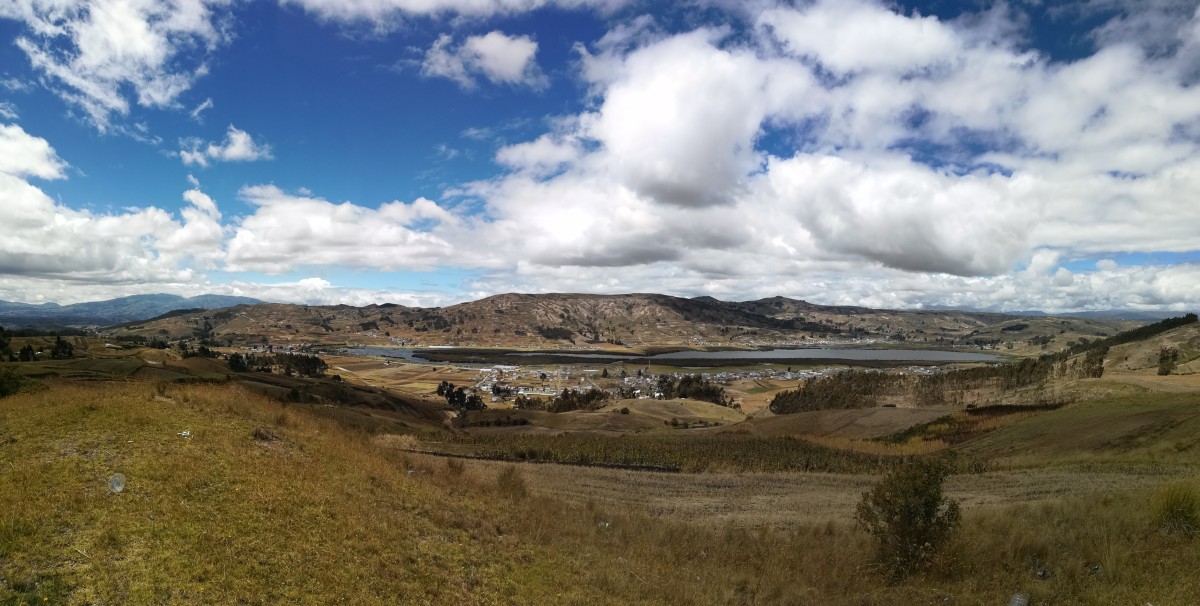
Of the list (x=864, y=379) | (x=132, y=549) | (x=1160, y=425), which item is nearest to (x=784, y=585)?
(x=132, y=549)

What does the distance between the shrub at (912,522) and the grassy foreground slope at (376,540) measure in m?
0.34

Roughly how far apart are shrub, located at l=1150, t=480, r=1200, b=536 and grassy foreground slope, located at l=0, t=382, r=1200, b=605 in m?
0.39

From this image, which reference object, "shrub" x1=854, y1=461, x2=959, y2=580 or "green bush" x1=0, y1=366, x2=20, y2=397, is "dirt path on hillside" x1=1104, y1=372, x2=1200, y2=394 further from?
"green bush" x1=0, y1=366, x2=20, y2=397

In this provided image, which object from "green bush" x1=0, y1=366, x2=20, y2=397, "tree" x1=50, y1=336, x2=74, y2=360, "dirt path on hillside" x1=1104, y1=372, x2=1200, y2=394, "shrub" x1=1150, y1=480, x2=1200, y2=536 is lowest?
"tree" x1=50, y1=336, x2=74, y2=360

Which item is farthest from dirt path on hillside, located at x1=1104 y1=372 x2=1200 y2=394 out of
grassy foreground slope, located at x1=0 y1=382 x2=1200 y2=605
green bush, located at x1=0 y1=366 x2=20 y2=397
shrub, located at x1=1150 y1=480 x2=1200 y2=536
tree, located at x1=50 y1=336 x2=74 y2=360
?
tree, located at x1=50 y1=336 x2=74 y2=360

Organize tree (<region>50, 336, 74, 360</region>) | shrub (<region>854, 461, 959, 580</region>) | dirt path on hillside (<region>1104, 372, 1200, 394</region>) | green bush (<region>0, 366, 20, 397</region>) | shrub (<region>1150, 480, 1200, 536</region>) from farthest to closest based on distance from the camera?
tree (<region>50, 336, 74, 360</region>) < dirt path on hillside (<region>1104, 372, 1200, 394</region>) < green bush (<region>0, 366, 20, 397</region>) < shrub (<region>1150, 480, 1200, 536</region>) < shrub (<region>854, 461, 959, 580</region>)

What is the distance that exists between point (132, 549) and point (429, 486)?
618cm

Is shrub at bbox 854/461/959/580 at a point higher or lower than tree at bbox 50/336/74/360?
higher

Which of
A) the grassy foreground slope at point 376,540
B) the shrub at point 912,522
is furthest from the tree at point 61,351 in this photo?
the shrub at point 912,522

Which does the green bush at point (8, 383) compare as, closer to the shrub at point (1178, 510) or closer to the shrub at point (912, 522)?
the shrub at point (912, 522)

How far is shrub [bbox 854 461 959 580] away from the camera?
10.6m

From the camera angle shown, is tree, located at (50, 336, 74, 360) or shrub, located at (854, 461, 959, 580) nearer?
shrub, located at (854, 461, 959, 580)

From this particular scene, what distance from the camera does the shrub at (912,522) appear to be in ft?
34.7

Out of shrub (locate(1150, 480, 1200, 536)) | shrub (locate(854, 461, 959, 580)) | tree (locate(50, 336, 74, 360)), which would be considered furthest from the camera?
tree (locate(50, 336, 74, 360))
